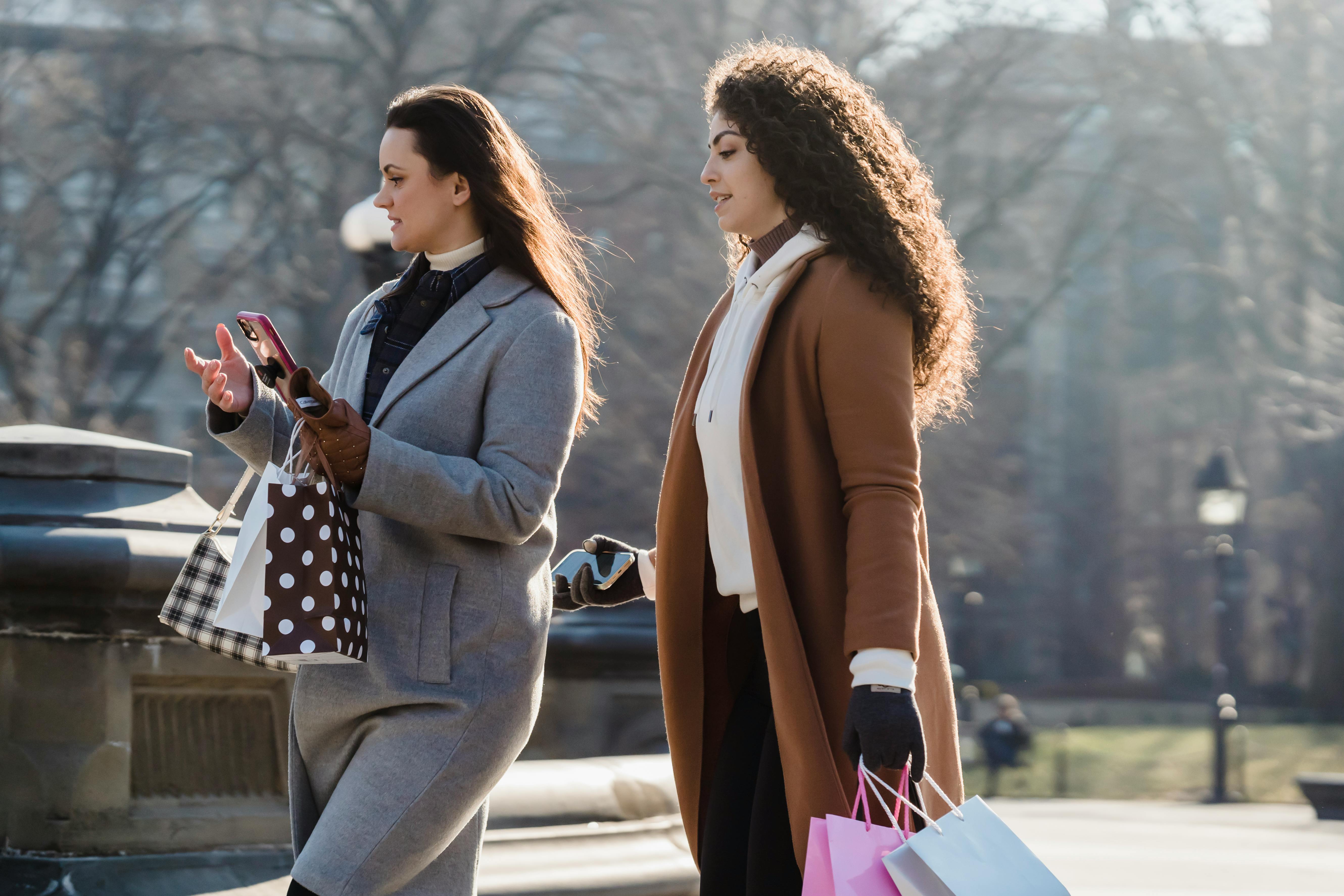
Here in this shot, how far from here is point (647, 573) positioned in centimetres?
286

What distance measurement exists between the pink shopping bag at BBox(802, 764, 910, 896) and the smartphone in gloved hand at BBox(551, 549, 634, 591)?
80 cm

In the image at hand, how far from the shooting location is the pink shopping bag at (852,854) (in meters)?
2.07

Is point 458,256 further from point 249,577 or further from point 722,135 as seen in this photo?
point 249,577

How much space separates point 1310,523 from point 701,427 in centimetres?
2760

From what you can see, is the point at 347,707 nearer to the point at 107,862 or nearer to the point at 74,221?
the point at 107,862

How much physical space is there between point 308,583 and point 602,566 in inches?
29.7

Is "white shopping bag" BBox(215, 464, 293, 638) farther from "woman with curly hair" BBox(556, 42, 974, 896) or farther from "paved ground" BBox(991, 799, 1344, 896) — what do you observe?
"paved ground" BBox(991, 799, 1344, 896)

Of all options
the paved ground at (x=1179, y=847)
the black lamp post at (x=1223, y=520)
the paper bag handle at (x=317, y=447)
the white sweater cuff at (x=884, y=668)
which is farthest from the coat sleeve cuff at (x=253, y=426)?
the black lamp post at (x=1223, y=520)

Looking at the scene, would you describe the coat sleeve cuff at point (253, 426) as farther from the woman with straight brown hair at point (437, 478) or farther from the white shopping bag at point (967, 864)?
the white shopping bag at point (967, 864)

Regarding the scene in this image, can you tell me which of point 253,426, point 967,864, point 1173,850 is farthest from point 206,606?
point 1173,850

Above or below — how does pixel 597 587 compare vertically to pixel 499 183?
below

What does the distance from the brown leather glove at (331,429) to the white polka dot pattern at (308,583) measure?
0.05 meters

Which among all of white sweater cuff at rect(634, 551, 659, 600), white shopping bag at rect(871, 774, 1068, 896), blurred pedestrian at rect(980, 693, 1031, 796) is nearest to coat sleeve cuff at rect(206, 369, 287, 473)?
white sweater cuff at rect(634, 551, 659, 600)

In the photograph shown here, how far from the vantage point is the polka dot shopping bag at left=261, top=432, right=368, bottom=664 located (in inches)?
86.6
